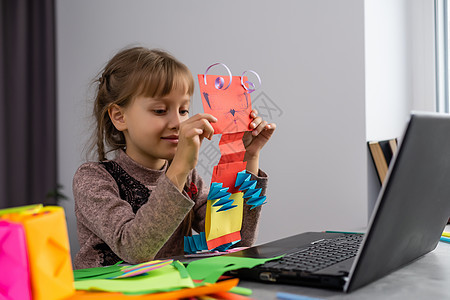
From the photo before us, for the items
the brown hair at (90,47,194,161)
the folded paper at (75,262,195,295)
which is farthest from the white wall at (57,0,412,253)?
the folded paper at (75,262,195,295)

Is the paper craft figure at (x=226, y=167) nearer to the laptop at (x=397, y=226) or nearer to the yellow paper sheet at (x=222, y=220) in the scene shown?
the yellow paper sheet at (x=222, y=220)

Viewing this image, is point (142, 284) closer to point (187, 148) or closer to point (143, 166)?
point (187, 148)

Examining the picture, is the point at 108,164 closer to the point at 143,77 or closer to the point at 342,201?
the point at 143,77

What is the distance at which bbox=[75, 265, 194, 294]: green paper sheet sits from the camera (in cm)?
53

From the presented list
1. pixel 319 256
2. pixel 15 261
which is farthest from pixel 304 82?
pixel 15 261

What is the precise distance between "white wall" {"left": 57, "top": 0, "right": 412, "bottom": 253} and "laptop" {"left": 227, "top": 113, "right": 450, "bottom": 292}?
2.78ft

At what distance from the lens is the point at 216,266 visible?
0.66 metres

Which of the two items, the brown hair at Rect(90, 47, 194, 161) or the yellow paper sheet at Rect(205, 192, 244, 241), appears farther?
the brown hair at Rect(90, 47, 194, 161)

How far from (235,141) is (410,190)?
1.33 ft

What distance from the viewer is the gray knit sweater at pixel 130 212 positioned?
84 centimetres

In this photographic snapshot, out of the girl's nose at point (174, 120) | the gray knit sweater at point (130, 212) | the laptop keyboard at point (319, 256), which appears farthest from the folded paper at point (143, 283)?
the girl's nose at point (174, 120)

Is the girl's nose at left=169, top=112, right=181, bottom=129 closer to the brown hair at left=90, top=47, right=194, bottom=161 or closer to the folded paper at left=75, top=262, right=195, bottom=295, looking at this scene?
the brown hair at left=90, top=47, right=194, bottom=161

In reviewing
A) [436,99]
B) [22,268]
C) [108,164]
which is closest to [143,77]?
[108,164]

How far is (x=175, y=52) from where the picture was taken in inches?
78.2
